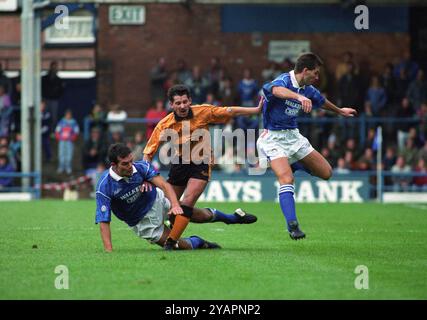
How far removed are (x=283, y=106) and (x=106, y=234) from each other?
9.19 feet

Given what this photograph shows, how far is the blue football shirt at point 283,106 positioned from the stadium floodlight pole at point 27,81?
13.4 m

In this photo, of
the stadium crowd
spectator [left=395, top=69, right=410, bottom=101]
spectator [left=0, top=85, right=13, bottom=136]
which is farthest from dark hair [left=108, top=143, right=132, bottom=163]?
spectator [left=395, top=69, right=410, bottom=101]

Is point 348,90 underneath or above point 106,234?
above

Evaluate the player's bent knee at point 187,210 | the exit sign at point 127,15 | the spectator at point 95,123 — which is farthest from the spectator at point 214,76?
the player's bent knee at point 187,210

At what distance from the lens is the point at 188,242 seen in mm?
12672

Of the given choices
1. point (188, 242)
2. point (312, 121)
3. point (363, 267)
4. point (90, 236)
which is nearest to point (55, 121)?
point (312, 121)

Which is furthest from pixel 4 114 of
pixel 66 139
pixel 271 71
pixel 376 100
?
pixel 376 100

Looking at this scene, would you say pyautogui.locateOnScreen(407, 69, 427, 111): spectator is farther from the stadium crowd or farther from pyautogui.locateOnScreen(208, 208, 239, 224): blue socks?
pyautogui.locateOnScreen(208, 208, 239, 224): blue socks

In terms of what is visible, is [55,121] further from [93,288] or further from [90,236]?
[93,288]

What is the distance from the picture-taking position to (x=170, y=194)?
39.2 feet

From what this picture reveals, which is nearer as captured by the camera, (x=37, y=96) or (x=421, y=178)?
(x=421, y=178)

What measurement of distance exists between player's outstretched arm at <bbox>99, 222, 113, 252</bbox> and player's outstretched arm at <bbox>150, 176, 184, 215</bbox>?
26.9 inches

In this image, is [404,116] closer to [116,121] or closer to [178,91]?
[116,121]
